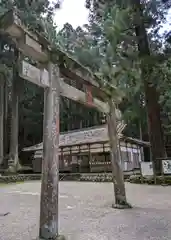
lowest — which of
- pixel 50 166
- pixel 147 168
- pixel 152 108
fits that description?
pixel 147 168

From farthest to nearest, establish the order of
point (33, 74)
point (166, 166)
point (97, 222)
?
1. point (166, 166)
2. point (97, 222)
3. point (33, 74)

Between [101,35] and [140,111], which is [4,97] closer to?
[101,35]

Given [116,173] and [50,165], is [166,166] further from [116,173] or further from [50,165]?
[50,165]

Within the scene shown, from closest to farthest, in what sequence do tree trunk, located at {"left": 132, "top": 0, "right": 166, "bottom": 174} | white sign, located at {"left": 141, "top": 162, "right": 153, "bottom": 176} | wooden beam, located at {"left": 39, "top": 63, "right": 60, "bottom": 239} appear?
1. wooden beam, located at {"left": 39, "top": 63, "right": 60, "bottom": 239}
2. tree trunk, located at {"left": 132, "top": 0, "right": 166, "bottom": 174}
3. white sign, located at {"left": 141, "top": 162, "right": 153, "bottom": 176}

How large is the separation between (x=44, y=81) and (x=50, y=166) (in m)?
1.24

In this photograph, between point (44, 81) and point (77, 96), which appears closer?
point (44, 81)

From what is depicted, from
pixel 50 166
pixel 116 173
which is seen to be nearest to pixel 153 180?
pixel 116 173

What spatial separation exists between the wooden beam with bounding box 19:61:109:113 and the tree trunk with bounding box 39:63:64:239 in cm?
17

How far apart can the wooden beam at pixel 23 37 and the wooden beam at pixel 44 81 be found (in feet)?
0.69

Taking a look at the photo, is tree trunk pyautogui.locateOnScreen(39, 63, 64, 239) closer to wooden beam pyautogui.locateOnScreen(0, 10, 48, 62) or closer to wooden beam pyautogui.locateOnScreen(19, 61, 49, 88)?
wooden beam pyautogui.locateOnScreen(19, 61, 49, 88)

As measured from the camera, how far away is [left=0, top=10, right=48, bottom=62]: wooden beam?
3178mm

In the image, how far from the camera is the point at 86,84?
530 centimetres

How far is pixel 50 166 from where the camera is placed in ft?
12.0

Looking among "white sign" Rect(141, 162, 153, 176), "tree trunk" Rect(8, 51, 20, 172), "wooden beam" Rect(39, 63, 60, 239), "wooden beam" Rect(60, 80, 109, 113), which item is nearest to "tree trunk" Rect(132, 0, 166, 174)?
"white sign" Rect(141, 162, 153, 176)
